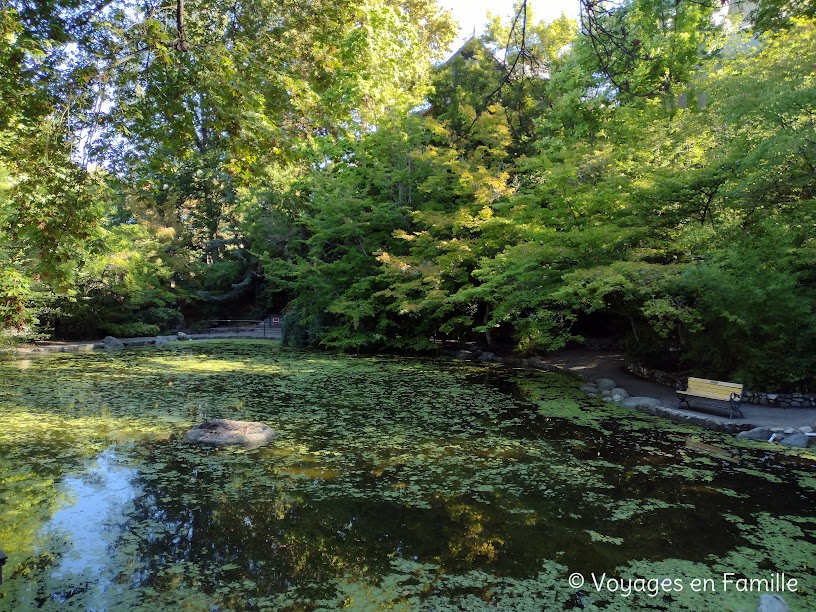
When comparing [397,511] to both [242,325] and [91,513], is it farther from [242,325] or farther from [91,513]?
[242,325]

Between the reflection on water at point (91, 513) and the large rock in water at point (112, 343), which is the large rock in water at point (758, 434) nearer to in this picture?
the reflection on water at point (91, 513)

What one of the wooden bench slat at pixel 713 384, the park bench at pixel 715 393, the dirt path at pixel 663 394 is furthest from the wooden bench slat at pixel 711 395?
the dirt path at pixel 663 394

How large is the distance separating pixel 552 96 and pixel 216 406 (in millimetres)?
14216

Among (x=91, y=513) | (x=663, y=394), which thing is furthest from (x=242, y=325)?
(x=91, y=513)

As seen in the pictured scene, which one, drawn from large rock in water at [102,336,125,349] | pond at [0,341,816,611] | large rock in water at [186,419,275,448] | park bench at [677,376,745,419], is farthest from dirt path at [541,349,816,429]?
large rock in water at [102,336,125,349]

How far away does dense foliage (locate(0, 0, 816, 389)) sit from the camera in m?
4.05

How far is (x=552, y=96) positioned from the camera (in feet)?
57.2

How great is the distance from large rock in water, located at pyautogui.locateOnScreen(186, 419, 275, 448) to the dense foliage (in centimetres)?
237

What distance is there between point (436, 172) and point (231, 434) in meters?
10.7

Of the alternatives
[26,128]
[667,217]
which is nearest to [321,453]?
[26,128]

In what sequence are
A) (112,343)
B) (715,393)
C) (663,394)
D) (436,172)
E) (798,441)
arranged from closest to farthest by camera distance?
(798,441) → (715,393) → (663,394) → (436,172) → (112,343)

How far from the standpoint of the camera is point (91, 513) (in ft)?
14.8

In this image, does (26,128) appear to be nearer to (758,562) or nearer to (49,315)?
(758,562)

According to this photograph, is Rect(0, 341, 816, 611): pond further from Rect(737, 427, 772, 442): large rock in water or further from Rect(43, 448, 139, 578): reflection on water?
Rect(737, 427, 772, 442): large rock in water
